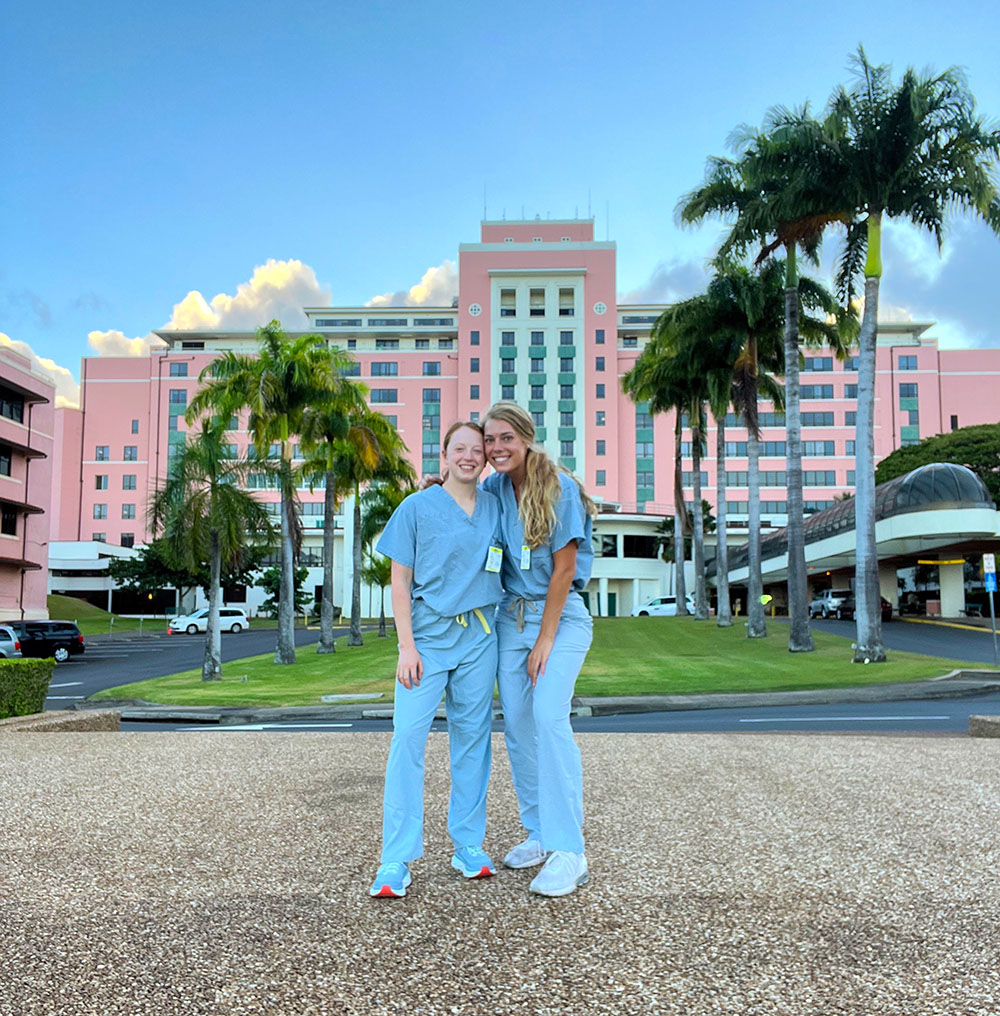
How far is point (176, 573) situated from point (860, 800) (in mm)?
61897

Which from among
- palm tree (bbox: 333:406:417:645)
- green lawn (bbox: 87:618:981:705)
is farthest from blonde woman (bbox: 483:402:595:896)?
palm tree (bbox: 333:406:417:645)

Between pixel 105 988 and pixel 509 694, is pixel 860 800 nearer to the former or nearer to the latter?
pixel 509 694

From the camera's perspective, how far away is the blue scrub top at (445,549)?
3.74 m

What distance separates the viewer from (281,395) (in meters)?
26.5

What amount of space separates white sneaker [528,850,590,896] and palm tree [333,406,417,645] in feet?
87.5

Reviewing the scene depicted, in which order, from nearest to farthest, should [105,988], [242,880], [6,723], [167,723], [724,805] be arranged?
[105,988] < [242,880] < [724,805] < [6,723] < [167,723]

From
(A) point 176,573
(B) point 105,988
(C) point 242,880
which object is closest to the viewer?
(B) point 105,988

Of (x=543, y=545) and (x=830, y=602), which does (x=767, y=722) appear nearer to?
(x=543, y=545)

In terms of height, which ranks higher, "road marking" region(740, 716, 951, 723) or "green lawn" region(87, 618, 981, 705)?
"road marking" region(740, 716, 951, 723)

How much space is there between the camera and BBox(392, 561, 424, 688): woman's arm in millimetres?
3693

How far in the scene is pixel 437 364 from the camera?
9088cm

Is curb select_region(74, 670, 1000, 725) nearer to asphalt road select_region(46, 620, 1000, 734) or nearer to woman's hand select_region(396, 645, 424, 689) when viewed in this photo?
asphalt road select_region(46, 620, 1000, 734)

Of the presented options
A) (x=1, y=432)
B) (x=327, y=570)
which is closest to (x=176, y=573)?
(x=1, y=432)

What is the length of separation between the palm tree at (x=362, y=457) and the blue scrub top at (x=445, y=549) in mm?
26254
